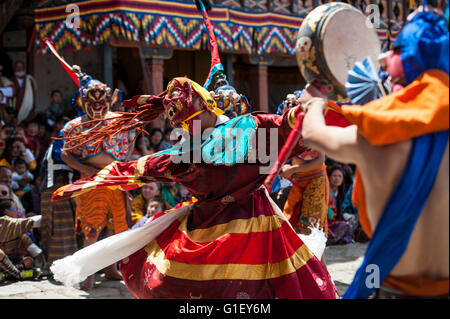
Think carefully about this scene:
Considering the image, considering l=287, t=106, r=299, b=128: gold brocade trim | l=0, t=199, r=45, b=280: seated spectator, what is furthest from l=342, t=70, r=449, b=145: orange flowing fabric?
l=0, t=199, r=45, b=280: seated spectator

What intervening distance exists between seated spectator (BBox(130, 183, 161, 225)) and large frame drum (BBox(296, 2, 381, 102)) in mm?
4643

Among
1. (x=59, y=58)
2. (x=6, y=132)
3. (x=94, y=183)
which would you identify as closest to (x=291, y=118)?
(x=94, y=183)

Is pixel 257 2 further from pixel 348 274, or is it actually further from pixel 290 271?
pixel 290 271

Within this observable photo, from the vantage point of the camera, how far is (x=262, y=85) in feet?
36.8

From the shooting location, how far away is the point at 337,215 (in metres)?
8.34

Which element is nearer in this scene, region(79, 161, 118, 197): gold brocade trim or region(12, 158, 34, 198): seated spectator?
region(79, 161, 118, 197): gold brocade trim

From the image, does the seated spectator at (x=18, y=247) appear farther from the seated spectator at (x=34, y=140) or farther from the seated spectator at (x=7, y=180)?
the seated spectator at (x=34, y=140)

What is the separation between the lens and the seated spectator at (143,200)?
699 cm

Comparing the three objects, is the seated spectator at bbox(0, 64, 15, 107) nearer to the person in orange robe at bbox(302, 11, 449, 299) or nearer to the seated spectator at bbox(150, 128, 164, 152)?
the seated spectator at bbox(150, 128, 164, 152)

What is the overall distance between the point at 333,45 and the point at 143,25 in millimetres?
6949

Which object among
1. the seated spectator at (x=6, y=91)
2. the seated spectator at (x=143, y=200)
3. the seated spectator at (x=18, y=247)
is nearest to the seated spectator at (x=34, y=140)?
the seated spectator at (x=6, y=91)

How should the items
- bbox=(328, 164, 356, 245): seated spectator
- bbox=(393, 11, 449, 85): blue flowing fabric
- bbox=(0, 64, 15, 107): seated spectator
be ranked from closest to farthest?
bbox=(393, 11, 449, 85): blue flowing fabric → bbox=(328, 164, 356, 245): seated spectator → bbox=(0, 64, 15, 107): seated spectator

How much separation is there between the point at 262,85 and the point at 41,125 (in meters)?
4.06

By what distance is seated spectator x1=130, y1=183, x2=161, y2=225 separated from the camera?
699cm
